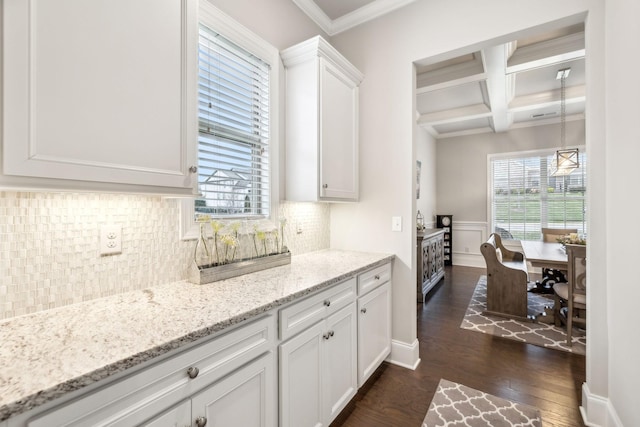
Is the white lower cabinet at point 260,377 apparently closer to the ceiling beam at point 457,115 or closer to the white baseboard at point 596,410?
the white baseboard at point 596,410

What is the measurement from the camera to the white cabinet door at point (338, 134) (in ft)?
7.22

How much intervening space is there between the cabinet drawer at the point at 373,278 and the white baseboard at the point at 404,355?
60 centimetres

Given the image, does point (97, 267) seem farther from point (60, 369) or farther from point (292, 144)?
point (292, 144)

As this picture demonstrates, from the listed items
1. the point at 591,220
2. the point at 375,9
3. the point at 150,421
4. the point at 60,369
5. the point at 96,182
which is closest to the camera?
the point at 60,369

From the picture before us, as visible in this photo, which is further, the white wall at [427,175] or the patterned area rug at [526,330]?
the white wall at [427,175]

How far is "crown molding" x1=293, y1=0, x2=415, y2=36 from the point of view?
8.13ft

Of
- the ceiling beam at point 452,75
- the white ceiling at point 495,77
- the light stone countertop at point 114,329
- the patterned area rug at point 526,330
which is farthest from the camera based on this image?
the ceiling beam at point 452,75

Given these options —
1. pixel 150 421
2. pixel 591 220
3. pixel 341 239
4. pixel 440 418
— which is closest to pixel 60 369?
pixel 150 421

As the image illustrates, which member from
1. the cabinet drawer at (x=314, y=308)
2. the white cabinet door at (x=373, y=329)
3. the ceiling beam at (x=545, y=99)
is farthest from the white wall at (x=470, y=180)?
the cabinet drawer at (x=314, y=308)

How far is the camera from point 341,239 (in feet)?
9.16

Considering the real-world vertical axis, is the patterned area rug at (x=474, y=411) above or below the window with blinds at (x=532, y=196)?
below

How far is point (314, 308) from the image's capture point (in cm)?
156

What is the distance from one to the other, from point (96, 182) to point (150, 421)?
79 centimetres

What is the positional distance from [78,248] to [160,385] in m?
0.73
